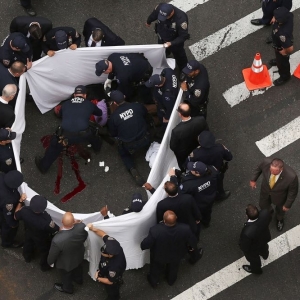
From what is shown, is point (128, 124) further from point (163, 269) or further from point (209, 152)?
point (163, 269)

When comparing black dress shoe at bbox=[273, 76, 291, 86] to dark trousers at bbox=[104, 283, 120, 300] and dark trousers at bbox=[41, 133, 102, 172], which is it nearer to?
dark trousers at bbox=[41, 133, 102, 172]

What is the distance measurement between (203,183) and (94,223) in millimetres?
1816

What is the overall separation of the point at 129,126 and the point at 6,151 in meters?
2.12

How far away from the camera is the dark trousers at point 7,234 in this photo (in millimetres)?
10957

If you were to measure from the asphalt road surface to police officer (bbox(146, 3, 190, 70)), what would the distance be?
116cm

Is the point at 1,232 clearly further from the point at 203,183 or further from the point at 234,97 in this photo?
the point at 234,97

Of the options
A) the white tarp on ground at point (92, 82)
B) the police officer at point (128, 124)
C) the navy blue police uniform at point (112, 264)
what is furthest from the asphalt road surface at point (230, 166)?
the navy blue police uniform at point (112, 264)

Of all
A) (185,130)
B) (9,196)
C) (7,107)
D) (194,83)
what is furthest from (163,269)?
(7,107)

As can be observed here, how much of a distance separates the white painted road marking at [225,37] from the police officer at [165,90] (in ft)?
6.86

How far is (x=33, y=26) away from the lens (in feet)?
39.5

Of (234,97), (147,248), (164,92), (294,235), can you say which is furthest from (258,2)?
(147,248)

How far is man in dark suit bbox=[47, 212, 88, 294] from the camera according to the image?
10008mm

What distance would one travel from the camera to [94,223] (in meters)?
10.2

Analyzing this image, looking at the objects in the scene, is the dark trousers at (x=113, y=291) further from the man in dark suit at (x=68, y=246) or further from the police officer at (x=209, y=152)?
the police officer at (x=209, y=152)
